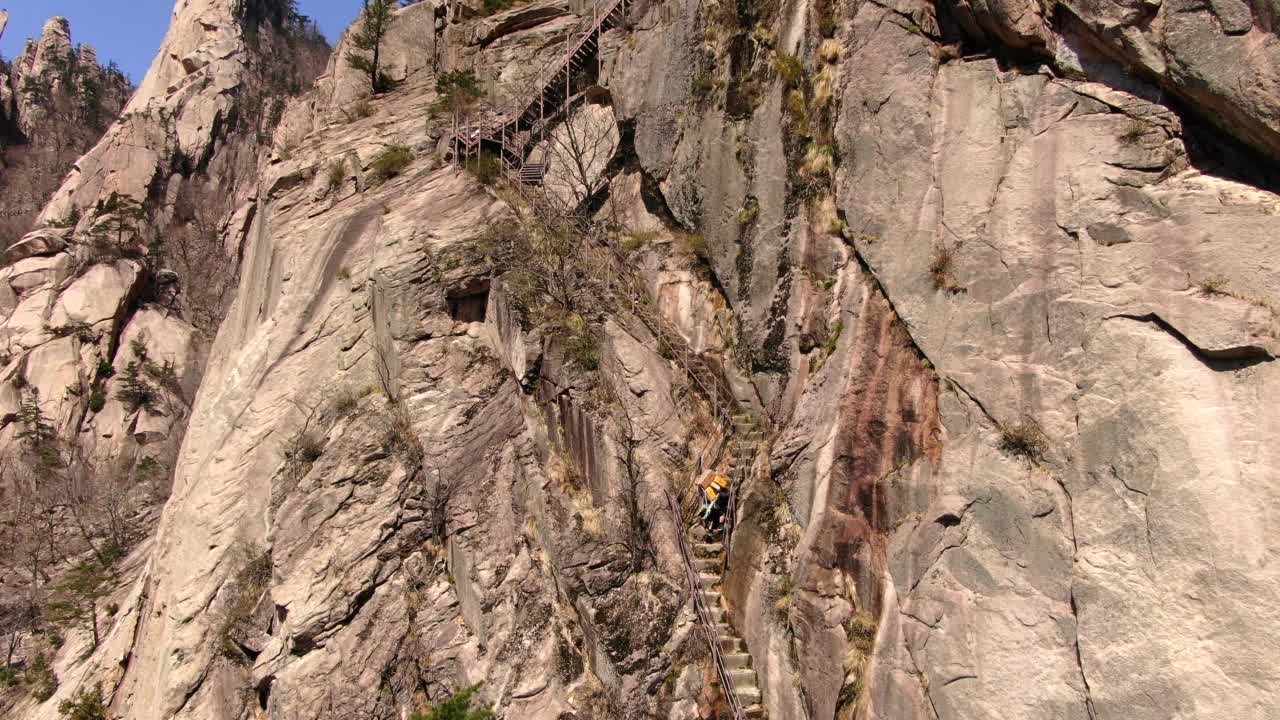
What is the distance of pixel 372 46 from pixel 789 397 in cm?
2173

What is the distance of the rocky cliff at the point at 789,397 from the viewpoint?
9.50 m

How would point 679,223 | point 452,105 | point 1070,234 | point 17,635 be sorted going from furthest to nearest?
point 17,635 < point 452,105 < point 679,223 < point 1070,234

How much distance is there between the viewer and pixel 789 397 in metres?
13.5

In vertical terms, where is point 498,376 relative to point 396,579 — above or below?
above

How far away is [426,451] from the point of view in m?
15.5

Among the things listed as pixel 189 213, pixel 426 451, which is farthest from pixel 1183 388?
pixel 189 213

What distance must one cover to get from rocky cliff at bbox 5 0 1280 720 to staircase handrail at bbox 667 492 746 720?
6.0 inches

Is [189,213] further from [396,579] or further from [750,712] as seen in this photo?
Answer: [750,712]

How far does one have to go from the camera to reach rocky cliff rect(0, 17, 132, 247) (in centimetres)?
5806

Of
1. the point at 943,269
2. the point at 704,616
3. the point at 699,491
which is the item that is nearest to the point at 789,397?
the point at 699,491

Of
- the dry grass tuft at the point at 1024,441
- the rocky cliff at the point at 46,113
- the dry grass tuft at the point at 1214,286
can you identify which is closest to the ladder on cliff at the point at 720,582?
the dry grass tuft at the point at 1024,441

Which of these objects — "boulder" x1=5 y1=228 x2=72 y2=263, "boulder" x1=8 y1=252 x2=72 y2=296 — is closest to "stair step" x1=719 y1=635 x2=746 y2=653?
"boulder" x1=8 y1=252 x2=72 y2=296

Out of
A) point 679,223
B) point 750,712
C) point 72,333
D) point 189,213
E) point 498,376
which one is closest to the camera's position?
point 750,712

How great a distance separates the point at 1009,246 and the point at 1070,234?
0.77 m
